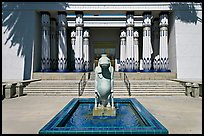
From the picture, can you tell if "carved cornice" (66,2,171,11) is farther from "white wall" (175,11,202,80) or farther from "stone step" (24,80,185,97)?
"stone step" (24,80,185,97)

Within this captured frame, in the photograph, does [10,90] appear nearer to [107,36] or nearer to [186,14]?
[107,36]

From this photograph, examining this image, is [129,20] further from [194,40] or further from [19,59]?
[19,59]

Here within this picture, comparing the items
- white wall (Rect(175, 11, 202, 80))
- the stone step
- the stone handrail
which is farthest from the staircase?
white wall (Rect(175, 11, 202, 80))

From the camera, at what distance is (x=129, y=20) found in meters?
17.3

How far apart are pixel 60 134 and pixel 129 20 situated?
15.3 m

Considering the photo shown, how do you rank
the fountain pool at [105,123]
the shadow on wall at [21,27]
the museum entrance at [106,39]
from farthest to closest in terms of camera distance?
1. the museum entrance at [106,39]
2. the shadow on wall at [21,27]
3. the fountain pool at [105,123]

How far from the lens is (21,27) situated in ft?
54.6

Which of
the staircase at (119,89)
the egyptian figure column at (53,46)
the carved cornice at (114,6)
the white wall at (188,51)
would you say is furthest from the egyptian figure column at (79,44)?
the white wall at (188,51)

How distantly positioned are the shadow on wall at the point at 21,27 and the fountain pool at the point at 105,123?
10.8 meters

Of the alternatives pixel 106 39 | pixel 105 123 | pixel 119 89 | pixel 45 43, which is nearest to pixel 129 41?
pixel 106 39

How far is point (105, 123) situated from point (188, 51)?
14121 mm

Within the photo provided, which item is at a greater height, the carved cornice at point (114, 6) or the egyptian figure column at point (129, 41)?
the carved cornice at point (114, 6)

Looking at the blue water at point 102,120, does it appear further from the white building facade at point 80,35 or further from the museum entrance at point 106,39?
the museum entrance at point 106,39

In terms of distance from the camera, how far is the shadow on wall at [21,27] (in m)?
16.5
